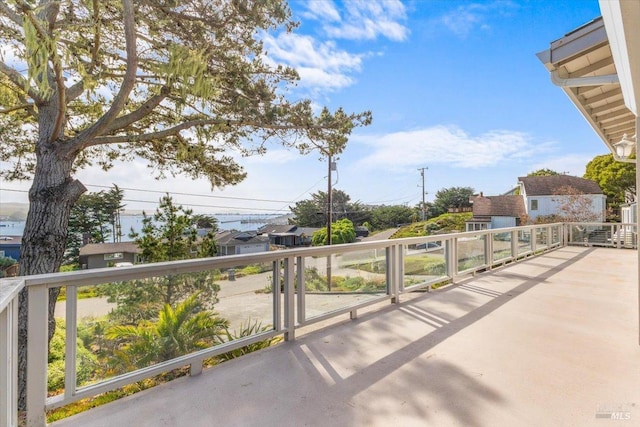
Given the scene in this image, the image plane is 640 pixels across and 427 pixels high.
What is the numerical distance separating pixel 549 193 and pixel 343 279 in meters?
25.1

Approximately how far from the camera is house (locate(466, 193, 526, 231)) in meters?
24.4

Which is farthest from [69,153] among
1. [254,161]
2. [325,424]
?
[325,424]

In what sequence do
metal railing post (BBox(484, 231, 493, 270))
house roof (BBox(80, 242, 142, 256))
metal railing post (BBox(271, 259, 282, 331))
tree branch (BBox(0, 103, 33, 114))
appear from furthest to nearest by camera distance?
house roof (BBox(80, 242, 142, 256)) < metal railing post (BBox(484, 231, 493, 270)) < tree branch (BBox(0, 103, 33, 114)) < metal railing post (BBox(271, 259, 282, 331))

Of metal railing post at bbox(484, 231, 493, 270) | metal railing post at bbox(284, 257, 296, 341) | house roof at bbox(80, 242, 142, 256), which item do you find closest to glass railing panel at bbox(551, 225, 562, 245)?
metal railing post at bbox(484, 231, 493, 270)

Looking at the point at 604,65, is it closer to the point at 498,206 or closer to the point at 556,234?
the point at 556,234

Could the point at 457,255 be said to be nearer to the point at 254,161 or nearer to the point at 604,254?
the point at 254,161

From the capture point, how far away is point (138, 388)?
2.65m

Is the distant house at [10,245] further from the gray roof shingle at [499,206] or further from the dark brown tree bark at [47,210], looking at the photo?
the gray roof shingle at [499,206]

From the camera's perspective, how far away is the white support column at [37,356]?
5.58ft

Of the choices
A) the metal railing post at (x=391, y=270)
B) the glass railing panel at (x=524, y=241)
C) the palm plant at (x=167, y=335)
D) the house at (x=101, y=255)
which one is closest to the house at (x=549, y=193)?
the glass railing panel at (x=524, y=241)

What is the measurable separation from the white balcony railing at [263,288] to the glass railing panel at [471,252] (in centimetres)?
2

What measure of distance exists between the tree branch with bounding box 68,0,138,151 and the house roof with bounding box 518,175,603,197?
25.4 metres

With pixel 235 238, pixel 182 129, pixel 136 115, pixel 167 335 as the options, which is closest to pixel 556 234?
pixel 182 129

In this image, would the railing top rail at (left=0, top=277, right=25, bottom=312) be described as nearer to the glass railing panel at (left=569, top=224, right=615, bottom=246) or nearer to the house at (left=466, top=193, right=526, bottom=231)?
the glass railing panel at (left=569, top=224, right=615, bottom=246)
